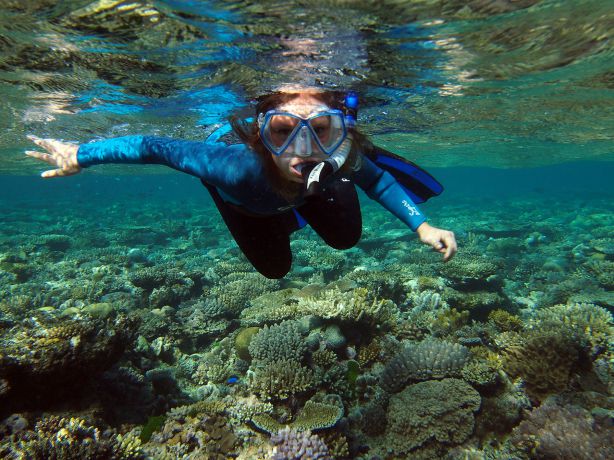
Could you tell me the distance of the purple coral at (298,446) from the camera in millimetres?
4172

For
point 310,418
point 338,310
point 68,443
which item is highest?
point 338,310

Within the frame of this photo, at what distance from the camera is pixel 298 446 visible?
14.0ft

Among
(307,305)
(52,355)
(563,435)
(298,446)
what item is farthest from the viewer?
(307,305)

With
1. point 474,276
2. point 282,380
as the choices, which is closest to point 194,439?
point 282,380

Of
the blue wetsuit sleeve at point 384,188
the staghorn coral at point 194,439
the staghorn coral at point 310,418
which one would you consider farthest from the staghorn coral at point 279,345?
the blue wetsuit sleeve at point 384,188

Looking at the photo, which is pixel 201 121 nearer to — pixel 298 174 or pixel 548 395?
pixel 298 174

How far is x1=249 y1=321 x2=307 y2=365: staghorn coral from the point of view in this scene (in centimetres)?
556

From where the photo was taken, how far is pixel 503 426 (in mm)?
4734

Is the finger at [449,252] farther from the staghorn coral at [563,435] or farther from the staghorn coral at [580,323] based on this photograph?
the staghorn coral at [580,323]

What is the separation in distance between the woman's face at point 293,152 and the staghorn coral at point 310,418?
3301 millimetres

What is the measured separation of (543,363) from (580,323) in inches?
70.2

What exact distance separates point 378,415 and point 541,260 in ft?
40.6

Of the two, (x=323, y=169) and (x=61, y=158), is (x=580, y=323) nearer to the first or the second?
(x=323, y=169)

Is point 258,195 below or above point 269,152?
below
